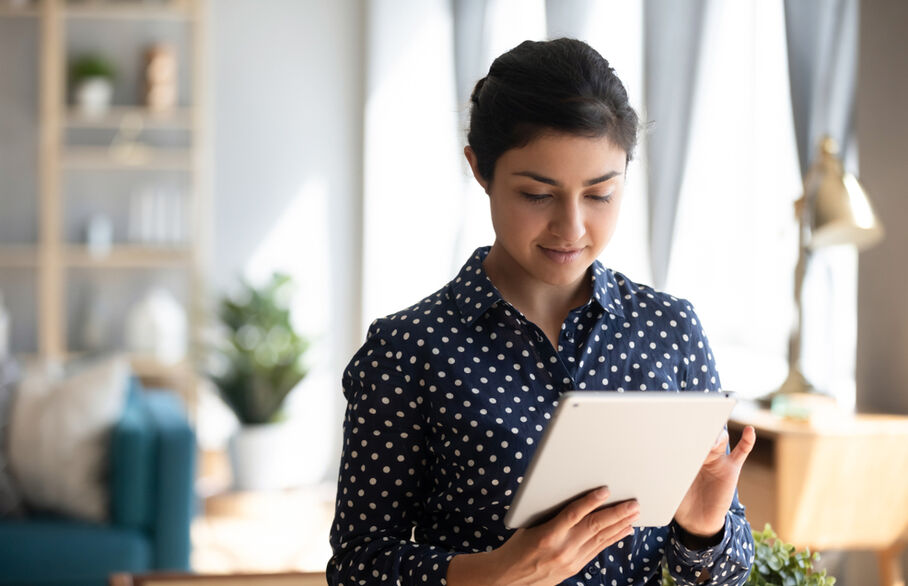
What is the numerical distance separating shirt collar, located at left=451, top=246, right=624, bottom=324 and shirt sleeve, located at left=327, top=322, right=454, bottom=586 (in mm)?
105

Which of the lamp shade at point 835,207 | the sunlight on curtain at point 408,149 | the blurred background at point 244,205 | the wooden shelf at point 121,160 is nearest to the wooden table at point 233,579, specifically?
the lamp shade at point 835,207

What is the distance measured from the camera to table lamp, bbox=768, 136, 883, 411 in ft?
8.82

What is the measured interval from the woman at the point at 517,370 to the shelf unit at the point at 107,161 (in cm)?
386

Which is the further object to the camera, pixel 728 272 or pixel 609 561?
pixel 728 272

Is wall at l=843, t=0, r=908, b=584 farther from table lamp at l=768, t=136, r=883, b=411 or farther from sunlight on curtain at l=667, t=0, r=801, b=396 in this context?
sunlight on curtain at l=667, t=0, r=801, b=396

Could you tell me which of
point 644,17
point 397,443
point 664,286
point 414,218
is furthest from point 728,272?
point 397,443

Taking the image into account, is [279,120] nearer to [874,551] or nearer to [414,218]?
[414,218]

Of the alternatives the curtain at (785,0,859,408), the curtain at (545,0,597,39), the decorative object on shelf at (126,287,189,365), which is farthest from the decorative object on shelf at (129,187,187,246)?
the curtain at (785,0,859,408)

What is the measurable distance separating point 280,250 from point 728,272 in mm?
2500

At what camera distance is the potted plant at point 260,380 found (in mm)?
4684

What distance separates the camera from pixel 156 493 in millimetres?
3240

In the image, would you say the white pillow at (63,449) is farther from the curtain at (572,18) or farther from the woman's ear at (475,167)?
the woman's ear at (475,167)

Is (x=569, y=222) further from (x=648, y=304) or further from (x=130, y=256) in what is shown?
(x=130, y=256)

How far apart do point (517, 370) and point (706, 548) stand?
0.95 ft
